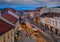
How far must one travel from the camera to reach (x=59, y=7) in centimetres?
5200

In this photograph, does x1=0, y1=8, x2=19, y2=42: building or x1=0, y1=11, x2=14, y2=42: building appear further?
x1=0, y1=8, x2=19, y2=42: building

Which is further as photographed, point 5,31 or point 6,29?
point 6,29

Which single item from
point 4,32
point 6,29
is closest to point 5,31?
point 4,32

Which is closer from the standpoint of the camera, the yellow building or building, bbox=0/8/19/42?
the yellow building

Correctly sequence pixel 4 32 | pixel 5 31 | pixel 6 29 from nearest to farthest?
pixel 4 32
pixel 5 31
pixel 6 29

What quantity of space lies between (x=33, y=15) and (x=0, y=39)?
153ft

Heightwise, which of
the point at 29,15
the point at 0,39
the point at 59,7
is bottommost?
the point at 29,15

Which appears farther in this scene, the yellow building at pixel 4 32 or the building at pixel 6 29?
the building at pixel 6 29

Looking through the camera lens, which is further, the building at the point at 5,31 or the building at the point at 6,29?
the building at the point at 6,29

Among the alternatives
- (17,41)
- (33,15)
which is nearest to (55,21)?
(17,41)

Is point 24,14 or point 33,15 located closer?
point 33,15

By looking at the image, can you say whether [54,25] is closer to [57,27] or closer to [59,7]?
[57,27]

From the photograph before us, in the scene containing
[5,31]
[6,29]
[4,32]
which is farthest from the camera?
[6,29]

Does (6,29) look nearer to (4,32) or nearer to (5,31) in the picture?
(5,31)
